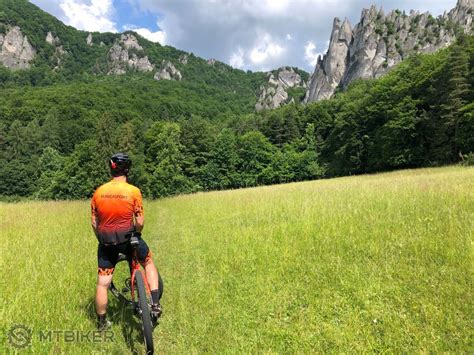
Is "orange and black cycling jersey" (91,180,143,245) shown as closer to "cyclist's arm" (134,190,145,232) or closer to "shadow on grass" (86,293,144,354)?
"cyclist's arm" (134,190,145,232)

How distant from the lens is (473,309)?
4035 mm

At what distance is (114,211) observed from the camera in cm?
436

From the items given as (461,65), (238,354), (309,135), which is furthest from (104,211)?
(309,135)

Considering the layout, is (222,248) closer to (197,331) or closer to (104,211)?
(197,331)

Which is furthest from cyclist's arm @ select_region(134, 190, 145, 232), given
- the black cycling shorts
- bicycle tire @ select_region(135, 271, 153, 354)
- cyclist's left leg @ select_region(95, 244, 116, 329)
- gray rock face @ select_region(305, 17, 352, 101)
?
gray rock face @ select_region(305, 17, 352, 101)

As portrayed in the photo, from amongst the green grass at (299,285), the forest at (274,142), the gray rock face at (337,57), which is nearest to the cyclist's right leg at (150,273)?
the green grass at (299,285)

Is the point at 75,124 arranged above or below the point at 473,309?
above

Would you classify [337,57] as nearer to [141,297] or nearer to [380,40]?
[380,40]

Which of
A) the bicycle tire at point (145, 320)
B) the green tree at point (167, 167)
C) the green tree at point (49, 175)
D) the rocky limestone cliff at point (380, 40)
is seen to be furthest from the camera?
the rocky limestone cliff at point (380, 40)

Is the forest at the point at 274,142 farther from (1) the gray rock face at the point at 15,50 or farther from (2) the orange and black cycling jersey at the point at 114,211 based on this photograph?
(1) the gray rock face at the point at 15,50

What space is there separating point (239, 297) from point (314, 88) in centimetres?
14163
